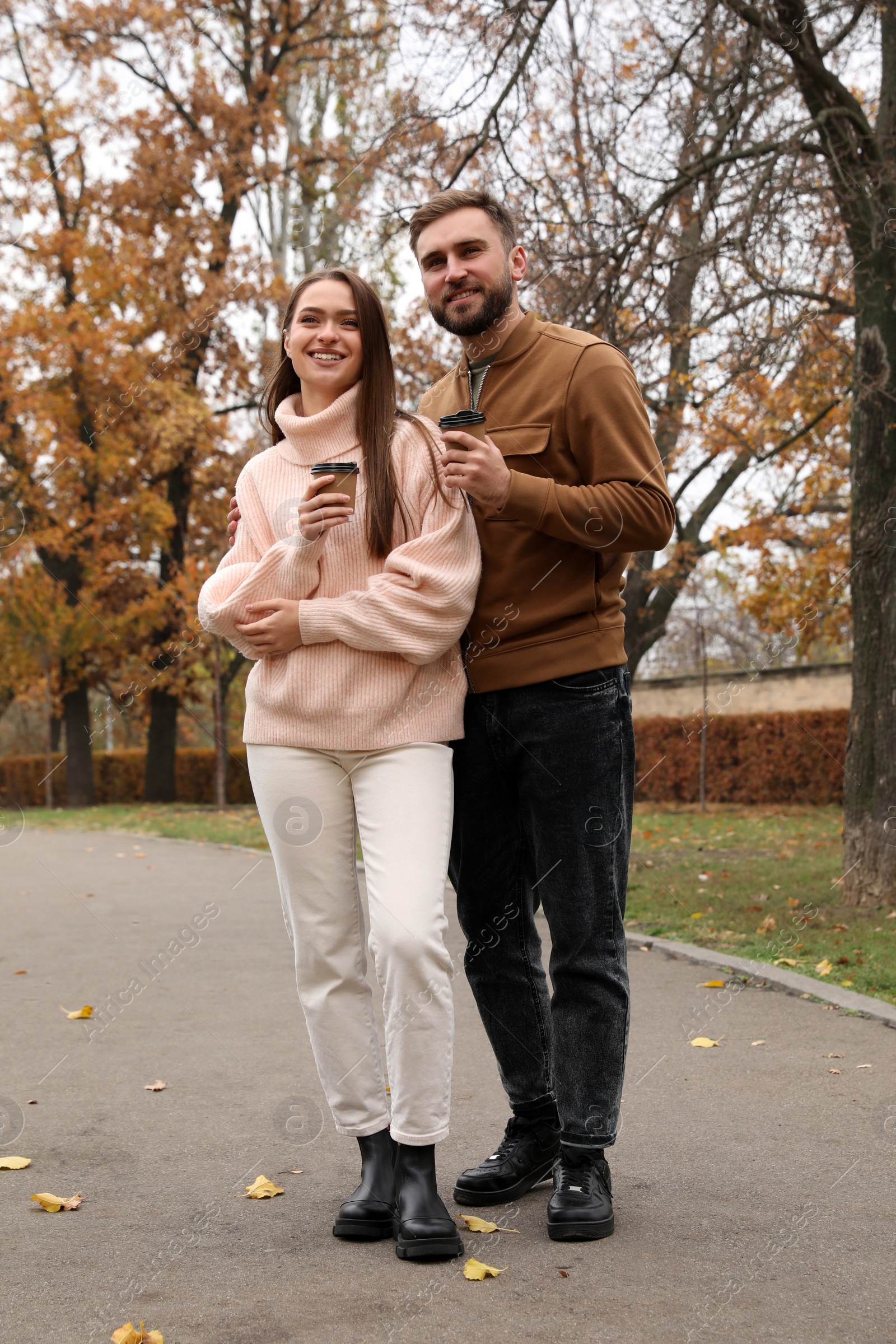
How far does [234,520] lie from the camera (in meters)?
3.21

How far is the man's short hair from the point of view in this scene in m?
3.05

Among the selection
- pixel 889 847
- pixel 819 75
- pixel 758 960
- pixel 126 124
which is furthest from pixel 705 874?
pixel 126 124

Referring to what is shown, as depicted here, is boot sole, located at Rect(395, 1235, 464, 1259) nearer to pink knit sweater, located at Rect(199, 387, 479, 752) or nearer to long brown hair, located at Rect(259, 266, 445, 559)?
pink knit sweater, located at Rect(199, 387, 479, 752)

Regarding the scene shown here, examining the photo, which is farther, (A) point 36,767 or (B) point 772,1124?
(A) point 36,767

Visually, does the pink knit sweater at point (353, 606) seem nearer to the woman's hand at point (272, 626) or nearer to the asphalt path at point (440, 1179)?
the woman's hand at point (272, 626)

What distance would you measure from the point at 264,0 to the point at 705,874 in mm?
19180

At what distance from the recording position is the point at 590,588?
299cm

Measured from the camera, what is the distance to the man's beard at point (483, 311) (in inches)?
120

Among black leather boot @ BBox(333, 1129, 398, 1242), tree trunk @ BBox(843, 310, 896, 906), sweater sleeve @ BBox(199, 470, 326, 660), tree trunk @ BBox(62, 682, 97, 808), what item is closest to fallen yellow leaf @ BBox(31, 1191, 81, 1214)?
black leather boot @ BBox(333, 1129, 398, 1242)

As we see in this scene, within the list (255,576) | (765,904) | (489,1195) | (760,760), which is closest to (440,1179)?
(489,1195)

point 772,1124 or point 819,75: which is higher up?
point 819,75

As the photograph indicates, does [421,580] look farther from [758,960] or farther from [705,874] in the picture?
[705,874]

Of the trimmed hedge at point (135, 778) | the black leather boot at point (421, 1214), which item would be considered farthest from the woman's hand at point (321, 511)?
the trimmed hedge at point (135, 778)

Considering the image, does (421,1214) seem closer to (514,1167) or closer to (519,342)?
(514,1167)
